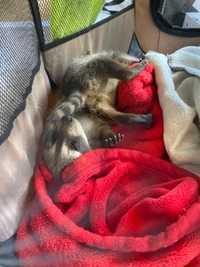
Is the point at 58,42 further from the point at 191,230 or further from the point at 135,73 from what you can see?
the point at 191,230

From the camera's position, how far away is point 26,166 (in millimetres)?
959

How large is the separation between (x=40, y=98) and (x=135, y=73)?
0.29 meters

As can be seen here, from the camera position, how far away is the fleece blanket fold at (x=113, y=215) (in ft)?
2.54

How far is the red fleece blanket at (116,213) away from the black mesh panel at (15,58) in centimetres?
18

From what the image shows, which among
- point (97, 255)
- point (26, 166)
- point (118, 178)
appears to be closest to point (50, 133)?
point (26, 166)

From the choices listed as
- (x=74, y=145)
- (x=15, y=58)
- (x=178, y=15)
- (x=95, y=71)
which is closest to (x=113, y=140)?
(x=74, y=145)

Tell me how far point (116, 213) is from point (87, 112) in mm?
344

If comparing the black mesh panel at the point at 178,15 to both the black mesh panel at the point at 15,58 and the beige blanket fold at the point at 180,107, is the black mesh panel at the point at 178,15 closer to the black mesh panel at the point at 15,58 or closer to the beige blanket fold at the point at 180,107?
the beige blanket fold at the point at 180,107

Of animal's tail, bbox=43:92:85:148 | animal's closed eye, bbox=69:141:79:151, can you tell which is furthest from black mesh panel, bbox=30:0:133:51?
animal's closed eye, bbox=69:141:79:151

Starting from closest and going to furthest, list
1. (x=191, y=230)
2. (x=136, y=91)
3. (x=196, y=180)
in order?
(x=191, y=230) → (x=196, y=180) → (x=136, y=91)

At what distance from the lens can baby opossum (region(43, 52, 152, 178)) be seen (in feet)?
3.23

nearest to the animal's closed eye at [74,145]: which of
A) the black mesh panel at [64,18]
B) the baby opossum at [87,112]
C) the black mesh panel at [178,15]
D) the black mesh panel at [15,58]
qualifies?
the baby opossum at [87,112]

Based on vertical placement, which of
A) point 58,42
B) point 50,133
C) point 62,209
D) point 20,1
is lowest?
point 62,209

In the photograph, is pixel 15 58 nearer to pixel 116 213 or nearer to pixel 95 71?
pixel 95 71
